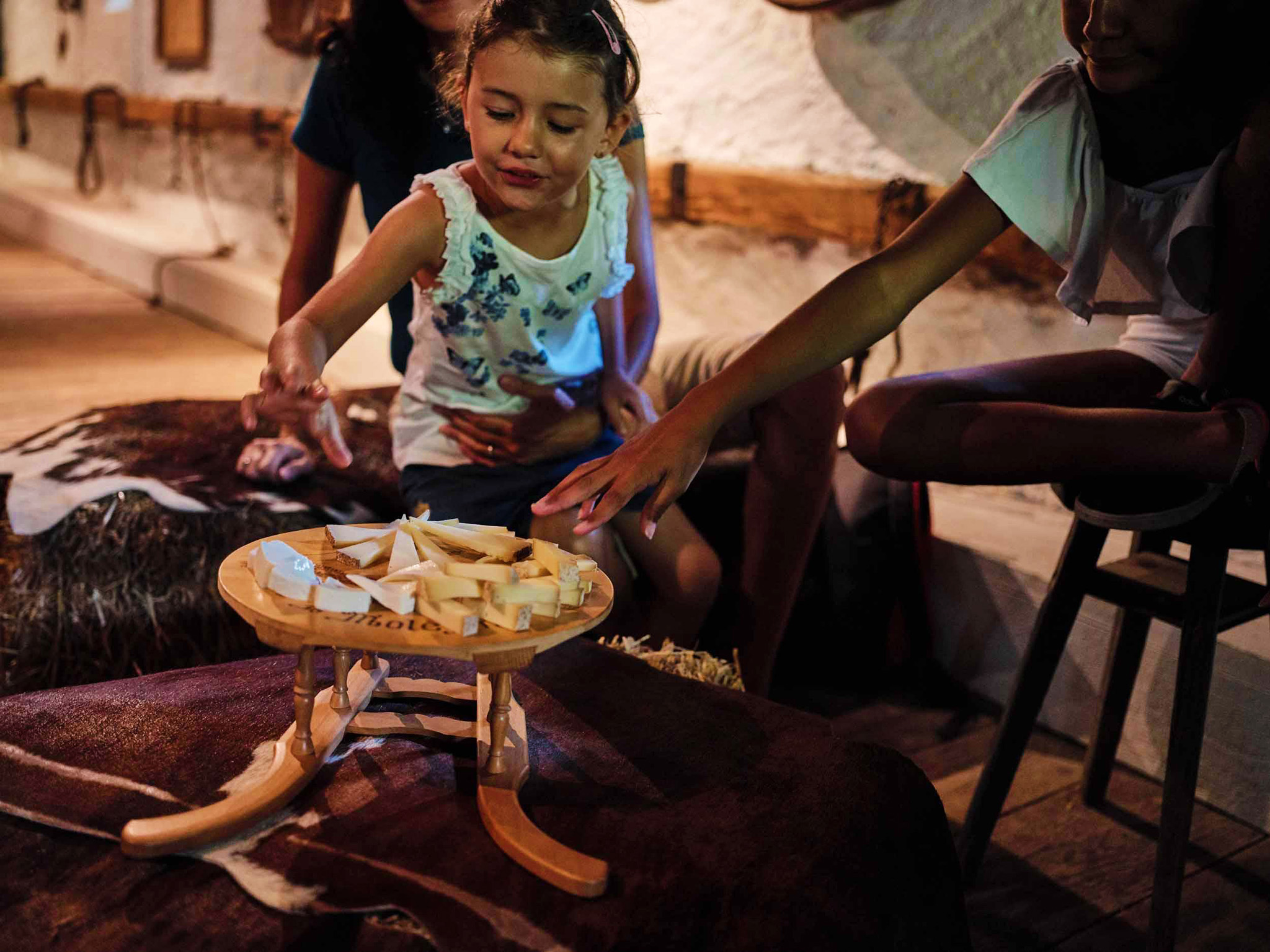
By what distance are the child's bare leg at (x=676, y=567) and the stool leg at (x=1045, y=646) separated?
0.49 m

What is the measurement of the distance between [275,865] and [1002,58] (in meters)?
2.41

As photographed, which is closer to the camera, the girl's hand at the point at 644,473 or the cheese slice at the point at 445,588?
the cheese slice at the point at 445,588

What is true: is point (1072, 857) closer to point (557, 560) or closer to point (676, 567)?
point (676, 567)

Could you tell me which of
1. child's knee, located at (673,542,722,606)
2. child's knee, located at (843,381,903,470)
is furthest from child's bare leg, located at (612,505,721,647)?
child's knee, located at (843,381,903,470)

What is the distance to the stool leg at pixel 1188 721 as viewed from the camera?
1.54m

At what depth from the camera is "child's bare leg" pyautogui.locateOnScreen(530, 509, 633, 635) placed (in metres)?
1.76

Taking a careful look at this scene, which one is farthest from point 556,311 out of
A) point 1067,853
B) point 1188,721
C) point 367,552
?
point 1067,853

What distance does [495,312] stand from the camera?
1827 mm

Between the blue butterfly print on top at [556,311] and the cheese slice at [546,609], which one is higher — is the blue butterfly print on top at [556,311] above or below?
above

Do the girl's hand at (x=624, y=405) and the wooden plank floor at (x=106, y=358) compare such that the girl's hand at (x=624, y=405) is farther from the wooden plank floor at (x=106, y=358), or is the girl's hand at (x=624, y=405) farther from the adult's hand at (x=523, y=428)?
the wooden plank floor at (x=106, y=358)

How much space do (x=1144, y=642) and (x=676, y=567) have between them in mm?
786

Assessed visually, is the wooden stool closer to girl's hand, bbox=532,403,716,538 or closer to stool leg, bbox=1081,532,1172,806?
stool leg, bbox=1081,532,1172,806

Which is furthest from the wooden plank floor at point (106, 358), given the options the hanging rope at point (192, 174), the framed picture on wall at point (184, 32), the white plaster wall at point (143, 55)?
the framed picture on wall at point (184, 32)

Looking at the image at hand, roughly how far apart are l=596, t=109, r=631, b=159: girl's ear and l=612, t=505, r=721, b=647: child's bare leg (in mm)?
566
